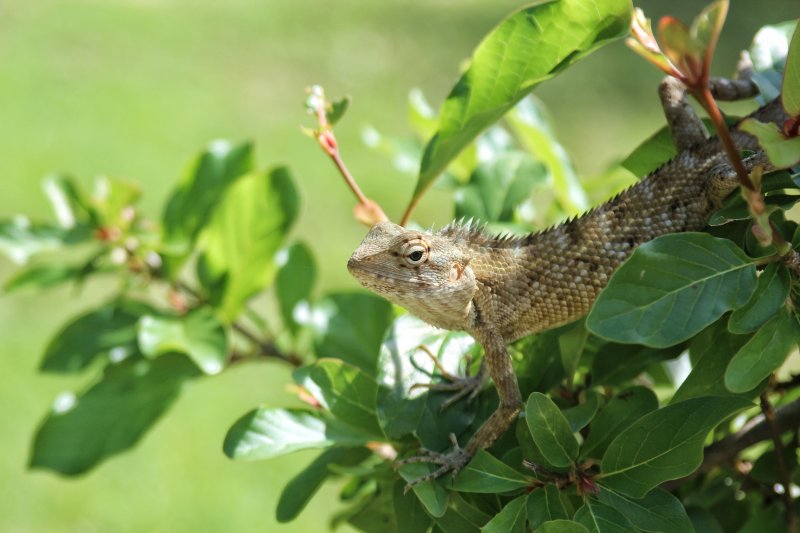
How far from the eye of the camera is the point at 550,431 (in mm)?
1054

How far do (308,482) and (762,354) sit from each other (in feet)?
2.15

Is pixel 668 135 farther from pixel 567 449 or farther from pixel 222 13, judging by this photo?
pixel 222 13

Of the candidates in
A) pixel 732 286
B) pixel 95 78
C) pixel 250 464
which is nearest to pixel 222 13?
pixel 95 78

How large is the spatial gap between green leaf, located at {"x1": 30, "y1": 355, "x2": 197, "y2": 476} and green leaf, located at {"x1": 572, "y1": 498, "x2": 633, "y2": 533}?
1.01 meters

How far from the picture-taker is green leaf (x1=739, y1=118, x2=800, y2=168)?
94 centimetres

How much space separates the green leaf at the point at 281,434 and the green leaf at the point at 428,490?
0.59 feet

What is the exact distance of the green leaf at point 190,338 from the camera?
1685 millimetres

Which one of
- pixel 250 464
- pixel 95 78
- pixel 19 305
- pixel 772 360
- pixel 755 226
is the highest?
pixel 755 226

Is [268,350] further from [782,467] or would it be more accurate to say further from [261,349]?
[782,467]

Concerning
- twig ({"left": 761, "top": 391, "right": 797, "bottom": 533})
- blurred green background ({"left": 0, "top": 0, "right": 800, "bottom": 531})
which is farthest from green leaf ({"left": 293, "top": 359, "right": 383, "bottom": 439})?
blurred green background ({"left": 0, "top": 0, "right": 800, "bottom": 531})

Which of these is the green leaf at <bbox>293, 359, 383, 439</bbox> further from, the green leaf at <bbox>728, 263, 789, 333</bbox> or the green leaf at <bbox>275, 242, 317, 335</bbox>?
the green leaf at <bbox>275, 242, 317, 335</bbox>

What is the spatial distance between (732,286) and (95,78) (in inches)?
271

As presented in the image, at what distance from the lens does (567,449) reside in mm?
1074

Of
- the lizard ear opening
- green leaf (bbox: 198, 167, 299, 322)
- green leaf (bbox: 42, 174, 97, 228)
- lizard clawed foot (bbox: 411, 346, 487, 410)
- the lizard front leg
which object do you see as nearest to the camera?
the lizard front leg
